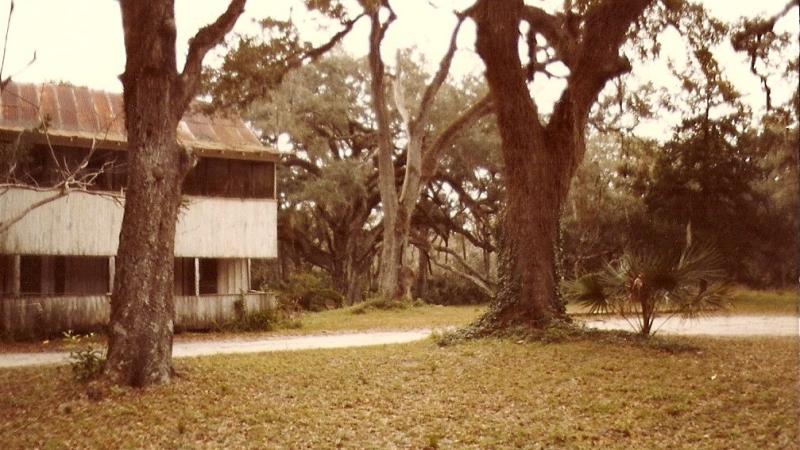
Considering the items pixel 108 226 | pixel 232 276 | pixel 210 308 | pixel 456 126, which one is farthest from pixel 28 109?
pixel 456 126

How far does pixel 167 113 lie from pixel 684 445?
328 inches

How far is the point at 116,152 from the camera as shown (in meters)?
21.6

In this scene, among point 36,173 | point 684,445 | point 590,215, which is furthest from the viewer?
point 590,215

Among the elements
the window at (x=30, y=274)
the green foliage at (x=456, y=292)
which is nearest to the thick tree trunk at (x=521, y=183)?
the window at (x=30, y=274)

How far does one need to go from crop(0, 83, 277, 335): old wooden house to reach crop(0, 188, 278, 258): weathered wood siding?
3 centimetres

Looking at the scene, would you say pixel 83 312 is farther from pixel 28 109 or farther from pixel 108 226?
pixel 28 109

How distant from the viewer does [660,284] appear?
12.3m

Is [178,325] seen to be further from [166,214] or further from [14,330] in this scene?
[166,214]

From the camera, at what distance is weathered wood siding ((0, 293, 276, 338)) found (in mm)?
18797

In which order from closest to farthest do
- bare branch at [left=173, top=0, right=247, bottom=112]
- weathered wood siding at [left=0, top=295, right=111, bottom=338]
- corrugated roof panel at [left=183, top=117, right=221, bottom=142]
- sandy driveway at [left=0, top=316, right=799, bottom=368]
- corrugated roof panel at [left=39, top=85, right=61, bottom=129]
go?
bare branch at [left=173, top=0, right=247, bottom=112], sandy driveway at [left=0, top=316, right=799, bottom=368], weathered wood siding at [left=0, top=295, right=111, bottom=338], corrugated roof panel at [left=39, top=85, right=61, bottom=129], corrugated roof panel at [left=183, top=117, right=221, bottom=142]

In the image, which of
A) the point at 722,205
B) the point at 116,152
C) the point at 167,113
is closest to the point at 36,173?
the point at 116,152

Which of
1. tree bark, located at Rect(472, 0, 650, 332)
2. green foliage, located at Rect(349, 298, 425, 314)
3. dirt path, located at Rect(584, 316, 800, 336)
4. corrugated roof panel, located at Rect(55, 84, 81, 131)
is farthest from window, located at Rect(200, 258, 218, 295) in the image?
tree bark, located at Rect(472, 0, 650, 332)

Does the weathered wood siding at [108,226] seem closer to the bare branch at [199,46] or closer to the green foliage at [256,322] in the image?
the green foliage at [256,322]

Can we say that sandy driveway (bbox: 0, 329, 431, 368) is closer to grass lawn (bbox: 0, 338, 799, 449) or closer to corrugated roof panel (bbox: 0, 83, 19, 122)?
grass lawn (bbox: 0, 338, 799, 449)
